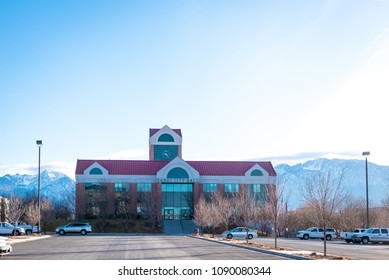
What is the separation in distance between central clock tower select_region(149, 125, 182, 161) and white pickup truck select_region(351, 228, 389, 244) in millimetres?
51601

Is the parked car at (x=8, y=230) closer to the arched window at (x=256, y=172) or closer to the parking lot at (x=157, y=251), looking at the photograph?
the parking lot at (x=157, y=251)

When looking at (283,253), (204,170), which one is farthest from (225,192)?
(283,253)

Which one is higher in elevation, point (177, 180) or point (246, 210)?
point (177, 180)

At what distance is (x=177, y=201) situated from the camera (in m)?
88.9

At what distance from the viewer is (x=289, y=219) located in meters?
71.2

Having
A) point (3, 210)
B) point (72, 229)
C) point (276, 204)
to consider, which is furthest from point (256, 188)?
point (276, 204)

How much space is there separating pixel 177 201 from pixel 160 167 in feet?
20.9

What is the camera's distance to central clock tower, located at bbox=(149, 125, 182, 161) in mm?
97125

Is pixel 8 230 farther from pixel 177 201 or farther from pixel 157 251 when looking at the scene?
pixel 157 251

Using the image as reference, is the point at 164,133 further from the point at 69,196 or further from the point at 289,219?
the point at 289,219

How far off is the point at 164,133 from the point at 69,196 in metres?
20.2

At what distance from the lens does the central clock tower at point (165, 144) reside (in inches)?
3824

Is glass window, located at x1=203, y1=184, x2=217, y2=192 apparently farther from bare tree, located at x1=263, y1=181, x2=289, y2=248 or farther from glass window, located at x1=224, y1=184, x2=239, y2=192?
bare tree, located at x1=263, y1=181, x2=289, y2=248
